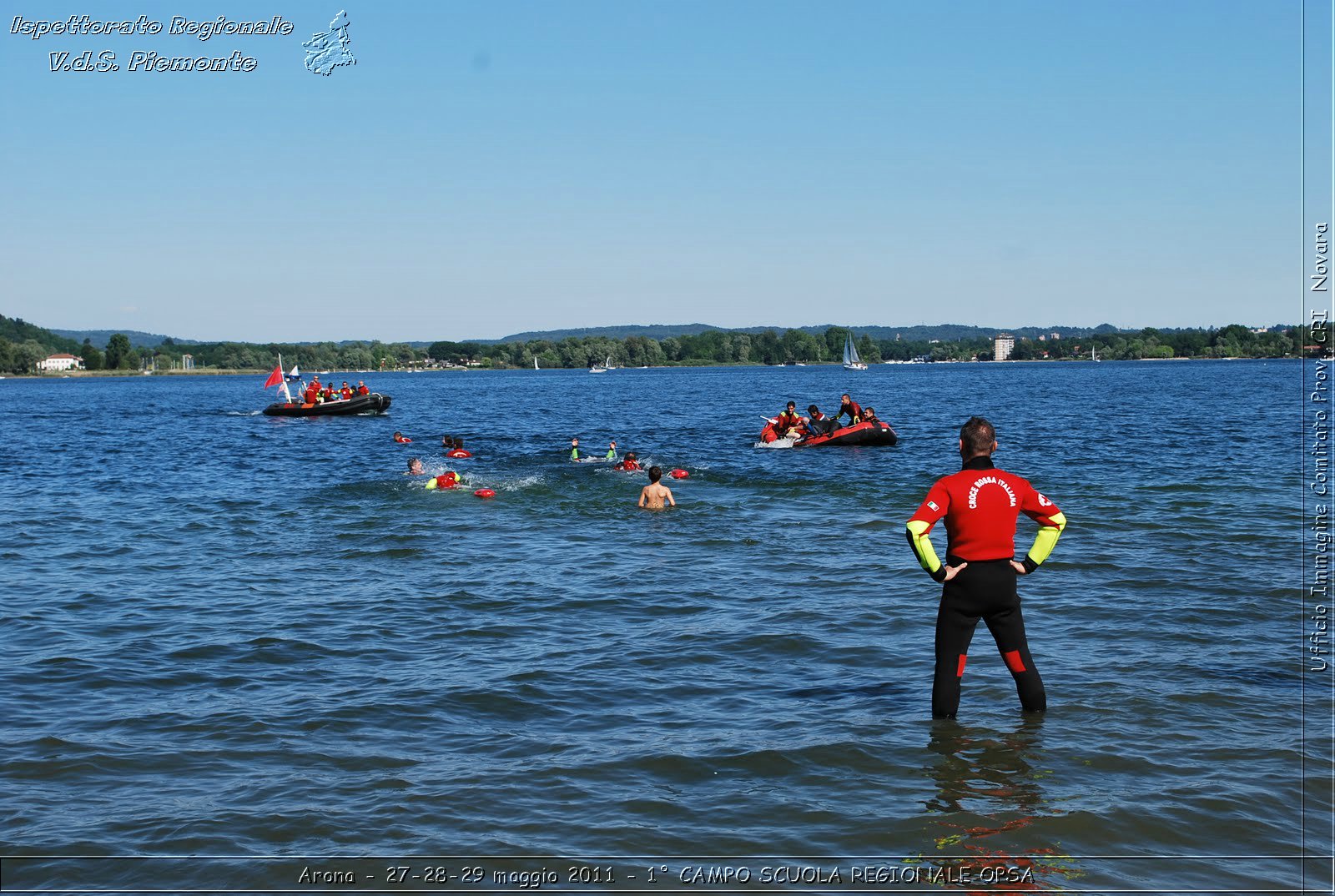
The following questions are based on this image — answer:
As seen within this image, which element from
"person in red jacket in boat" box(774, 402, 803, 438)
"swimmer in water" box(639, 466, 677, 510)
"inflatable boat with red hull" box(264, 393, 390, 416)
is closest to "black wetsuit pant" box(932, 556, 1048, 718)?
"swimmer in water" box(639, 466, 677, 510)

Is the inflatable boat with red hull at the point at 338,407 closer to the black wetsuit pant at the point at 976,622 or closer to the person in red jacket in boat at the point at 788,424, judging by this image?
the person in red jacket in boat at the point at 788,424

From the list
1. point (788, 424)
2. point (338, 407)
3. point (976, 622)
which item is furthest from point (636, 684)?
point (338, 407)

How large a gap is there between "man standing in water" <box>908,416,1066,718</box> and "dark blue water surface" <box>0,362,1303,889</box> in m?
0.91

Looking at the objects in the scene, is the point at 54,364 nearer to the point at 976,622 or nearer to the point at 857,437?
the point at 857,437

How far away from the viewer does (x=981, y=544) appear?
7.02 meters

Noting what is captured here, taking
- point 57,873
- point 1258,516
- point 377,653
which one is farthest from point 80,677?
point 1258,516

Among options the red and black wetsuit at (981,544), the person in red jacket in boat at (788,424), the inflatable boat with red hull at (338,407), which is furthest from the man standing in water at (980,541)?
the inflatable boat with red hull at (338,407)

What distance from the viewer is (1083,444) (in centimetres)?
3288

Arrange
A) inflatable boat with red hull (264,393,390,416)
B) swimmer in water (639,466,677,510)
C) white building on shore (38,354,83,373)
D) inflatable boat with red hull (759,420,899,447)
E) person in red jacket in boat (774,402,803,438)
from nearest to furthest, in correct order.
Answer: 1. swimmer in water (639,466,677,510)
2. inflatable boat with red hull (759,420,899,447)
3. person in red jacket in boat (774,402,803,438)
4. inflatable boat with red hull (264,393,390,416)
5. white building on shore (38,354,83,373)

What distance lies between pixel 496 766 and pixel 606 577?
21.6 feet

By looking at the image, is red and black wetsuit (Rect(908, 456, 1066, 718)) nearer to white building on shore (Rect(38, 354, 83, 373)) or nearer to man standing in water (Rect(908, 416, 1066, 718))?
man standing in water (Rect(908, 416, 1066, 718))

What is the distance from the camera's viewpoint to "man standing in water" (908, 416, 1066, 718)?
696cm

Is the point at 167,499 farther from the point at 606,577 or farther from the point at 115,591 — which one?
the point at 606,577

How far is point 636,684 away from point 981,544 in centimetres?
339
